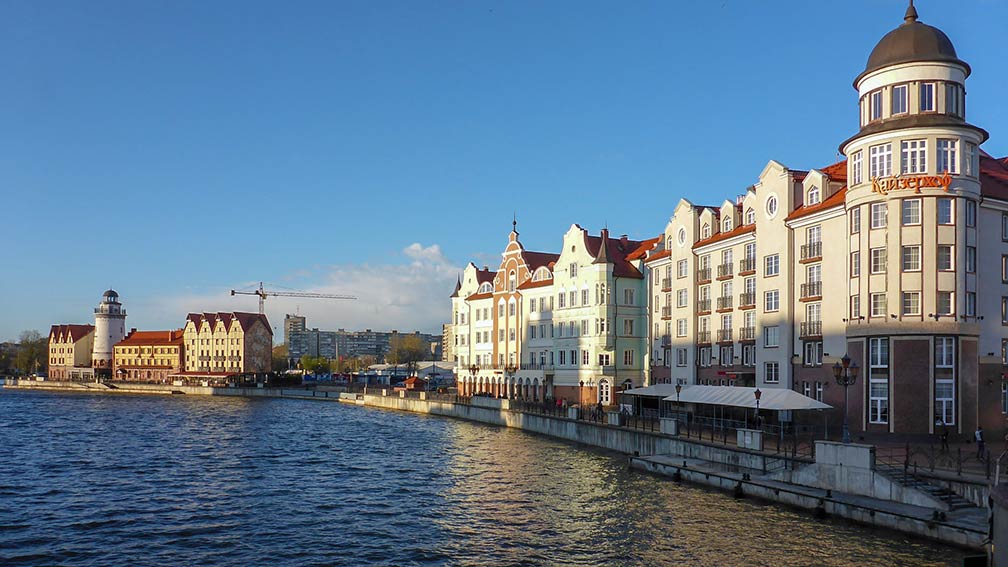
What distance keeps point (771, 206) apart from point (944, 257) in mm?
14902

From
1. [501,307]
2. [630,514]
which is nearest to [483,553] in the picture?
[630,514]

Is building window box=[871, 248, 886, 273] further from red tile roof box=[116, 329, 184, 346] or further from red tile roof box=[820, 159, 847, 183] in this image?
red tile roof box=[116, 329, 184, 346]

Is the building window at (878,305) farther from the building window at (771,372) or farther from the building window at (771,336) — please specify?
the building window at (771,372)

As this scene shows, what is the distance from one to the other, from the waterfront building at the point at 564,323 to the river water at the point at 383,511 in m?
19.6

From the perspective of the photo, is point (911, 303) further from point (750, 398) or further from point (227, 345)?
point (227, 345)

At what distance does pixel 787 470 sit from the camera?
38.8 metres

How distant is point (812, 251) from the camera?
5481cm

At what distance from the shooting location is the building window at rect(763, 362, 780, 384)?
190 feet

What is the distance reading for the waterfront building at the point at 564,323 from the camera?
83.6 metres

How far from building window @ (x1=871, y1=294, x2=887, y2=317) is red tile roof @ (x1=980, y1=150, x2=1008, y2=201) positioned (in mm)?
8445

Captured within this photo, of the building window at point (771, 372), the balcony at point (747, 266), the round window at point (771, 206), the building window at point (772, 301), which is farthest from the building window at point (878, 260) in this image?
the balcony at point (747, 266)

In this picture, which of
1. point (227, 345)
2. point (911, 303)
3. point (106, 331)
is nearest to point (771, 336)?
point (911, 303)

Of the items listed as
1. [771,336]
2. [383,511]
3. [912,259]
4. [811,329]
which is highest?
[912,259]

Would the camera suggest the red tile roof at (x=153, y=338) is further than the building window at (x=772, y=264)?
Yes
